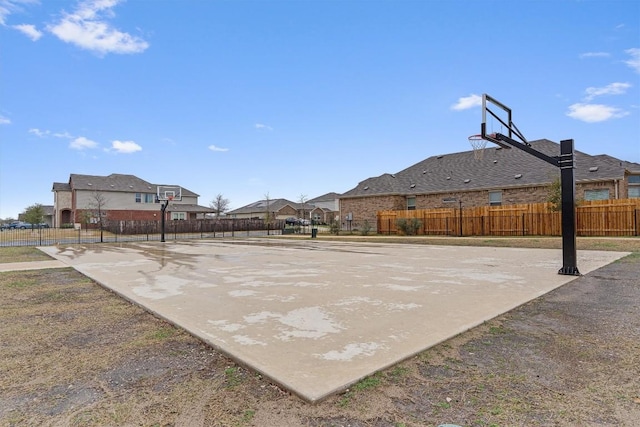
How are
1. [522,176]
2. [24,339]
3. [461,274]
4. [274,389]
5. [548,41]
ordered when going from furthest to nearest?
1. [522,176]
2. [548,41]
3. [461,274]
4. [24,339]
5. [274,389]

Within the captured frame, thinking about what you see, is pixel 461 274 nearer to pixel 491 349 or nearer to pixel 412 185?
pixel 491 349

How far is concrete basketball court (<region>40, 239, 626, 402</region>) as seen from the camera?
141 inches

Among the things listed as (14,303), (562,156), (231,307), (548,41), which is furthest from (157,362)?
(548,41)

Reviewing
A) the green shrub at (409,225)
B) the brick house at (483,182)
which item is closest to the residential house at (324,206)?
the brick house at (483,182)

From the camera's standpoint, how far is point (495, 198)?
27156 mm

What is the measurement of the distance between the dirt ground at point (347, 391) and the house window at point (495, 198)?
23.4 m

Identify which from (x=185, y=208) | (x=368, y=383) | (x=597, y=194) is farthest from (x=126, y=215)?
(x=368, y=383)

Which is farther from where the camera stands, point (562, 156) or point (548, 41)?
point (548, 41)

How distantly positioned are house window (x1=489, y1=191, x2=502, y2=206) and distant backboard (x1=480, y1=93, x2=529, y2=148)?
697 inches

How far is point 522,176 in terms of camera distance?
1027 inches

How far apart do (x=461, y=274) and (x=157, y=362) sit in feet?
24.4

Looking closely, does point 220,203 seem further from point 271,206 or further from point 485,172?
point 485,172

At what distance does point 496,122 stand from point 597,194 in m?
17.2

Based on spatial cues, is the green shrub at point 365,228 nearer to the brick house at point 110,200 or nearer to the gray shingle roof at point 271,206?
the brick house at point 110,200
